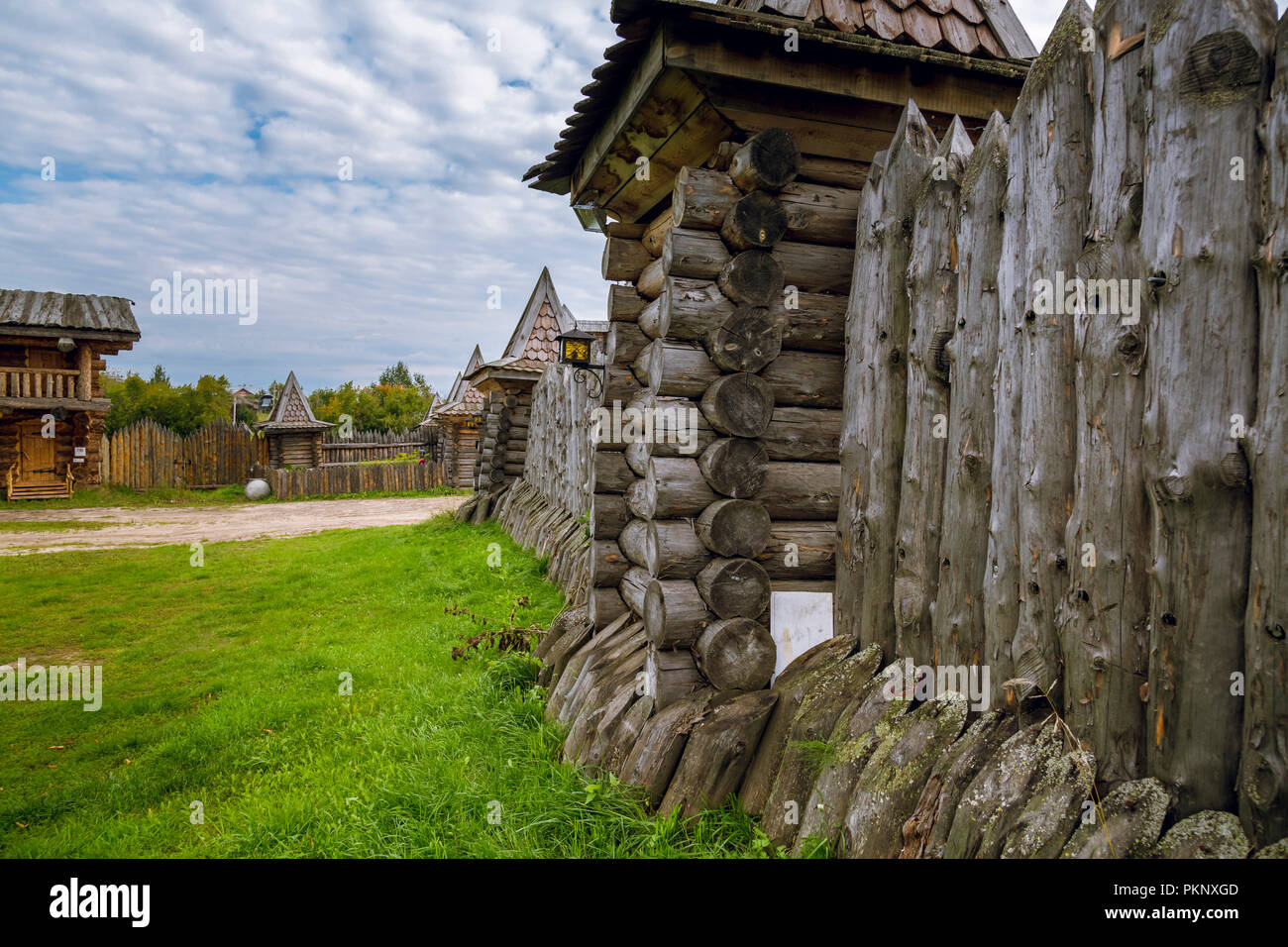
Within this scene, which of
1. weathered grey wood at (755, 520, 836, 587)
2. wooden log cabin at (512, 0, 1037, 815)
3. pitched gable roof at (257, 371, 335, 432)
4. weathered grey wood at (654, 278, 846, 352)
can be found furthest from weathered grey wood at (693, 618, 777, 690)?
pitched gable roof at (257, 371, 335, 432)

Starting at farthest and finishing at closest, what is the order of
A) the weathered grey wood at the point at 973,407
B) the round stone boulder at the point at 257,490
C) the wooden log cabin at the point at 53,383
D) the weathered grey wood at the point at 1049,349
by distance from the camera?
the round stone boulder at the point at 257,490
the wooden log cabin at the point at 53,383
the weathered grey wood at the point at 973,407
the weathered grey wood at the point at 1049,349

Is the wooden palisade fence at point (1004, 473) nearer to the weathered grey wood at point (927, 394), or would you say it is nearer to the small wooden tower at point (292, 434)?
the weathered grey wood at point (927, 394)

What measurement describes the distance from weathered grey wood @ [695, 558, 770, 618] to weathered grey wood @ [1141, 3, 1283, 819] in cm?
185

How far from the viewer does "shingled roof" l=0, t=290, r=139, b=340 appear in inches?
815

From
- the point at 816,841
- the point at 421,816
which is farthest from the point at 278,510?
the point at 816,841

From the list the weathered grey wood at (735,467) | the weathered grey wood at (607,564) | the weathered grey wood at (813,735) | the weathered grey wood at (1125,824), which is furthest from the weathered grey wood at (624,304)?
the weathered grey wood at (1125,824)

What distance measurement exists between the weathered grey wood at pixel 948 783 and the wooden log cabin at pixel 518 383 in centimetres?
1297

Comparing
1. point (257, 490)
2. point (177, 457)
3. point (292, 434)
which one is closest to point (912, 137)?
point (257, 490)

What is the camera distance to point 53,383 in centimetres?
2108

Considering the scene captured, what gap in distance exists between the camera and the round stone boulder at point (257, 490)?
24906 mm

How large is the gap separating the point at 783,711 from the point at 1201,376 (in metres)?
2.13

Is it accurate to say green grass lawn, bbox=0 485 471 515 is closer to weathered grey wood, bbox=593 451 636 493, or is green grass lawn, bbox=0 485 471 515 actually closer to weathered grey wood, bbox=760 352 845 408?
weathered grey wood, bbox=593 451 636 493

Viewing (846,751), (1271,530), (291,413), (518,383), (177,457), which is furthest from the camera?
(291,413)

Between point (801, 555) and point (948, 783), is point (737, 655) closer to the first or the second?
point (801, 555)
